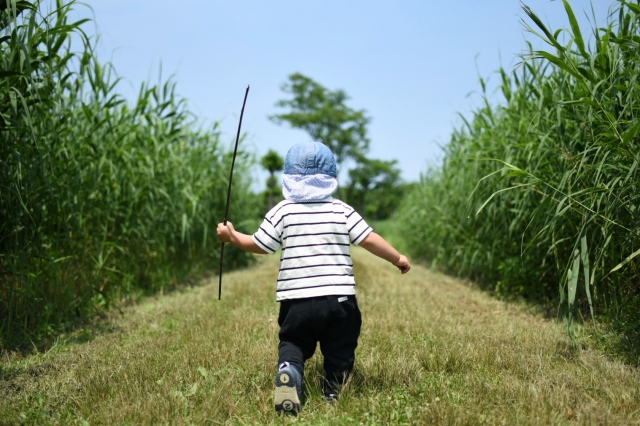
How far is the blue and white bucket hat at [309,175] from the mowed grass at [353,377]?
3.05 feet

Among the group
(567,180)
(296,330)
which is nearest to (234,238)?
(296,330)

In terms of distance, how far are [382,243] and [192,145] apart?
245 inches

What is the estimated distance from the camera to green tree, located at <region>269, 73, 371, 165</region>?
48750 mm

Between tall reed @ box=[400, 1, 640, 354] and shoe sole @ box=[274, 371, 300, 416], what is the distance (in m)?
1.41

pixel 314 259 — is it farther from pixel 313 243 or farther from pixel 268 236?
pixel 268 236

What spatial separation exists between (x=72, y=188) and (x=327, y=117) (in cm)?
4412

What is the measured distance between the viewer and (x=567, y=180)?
13.9ft

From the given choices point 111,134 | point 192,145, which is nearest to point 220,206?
point 192,145

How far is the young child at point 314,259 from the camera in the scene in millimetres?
2832

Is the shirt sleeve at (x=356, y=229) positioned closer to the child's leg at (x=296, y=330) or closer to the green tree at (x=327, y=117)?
the child's leg at (x=296, y=330)

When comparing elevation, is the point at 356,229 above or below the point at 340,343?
above

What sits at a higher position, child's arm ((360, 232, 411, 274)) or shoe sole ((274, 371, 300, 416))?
Answer: child's arm ((360, 232, 411, 274))

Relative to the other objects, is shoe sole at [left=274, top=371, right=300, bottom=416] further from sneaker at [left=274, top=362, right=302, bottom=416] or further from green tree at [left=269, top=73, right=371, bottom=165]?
green tree at [left=269, top=73, right=371, bottom=165]

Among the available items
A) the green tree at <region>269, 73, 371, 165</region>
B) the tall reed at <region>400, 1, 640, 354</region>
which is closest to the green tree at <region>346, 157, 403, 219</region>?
the green tree at <region>269, 73, 371, 165</region>
